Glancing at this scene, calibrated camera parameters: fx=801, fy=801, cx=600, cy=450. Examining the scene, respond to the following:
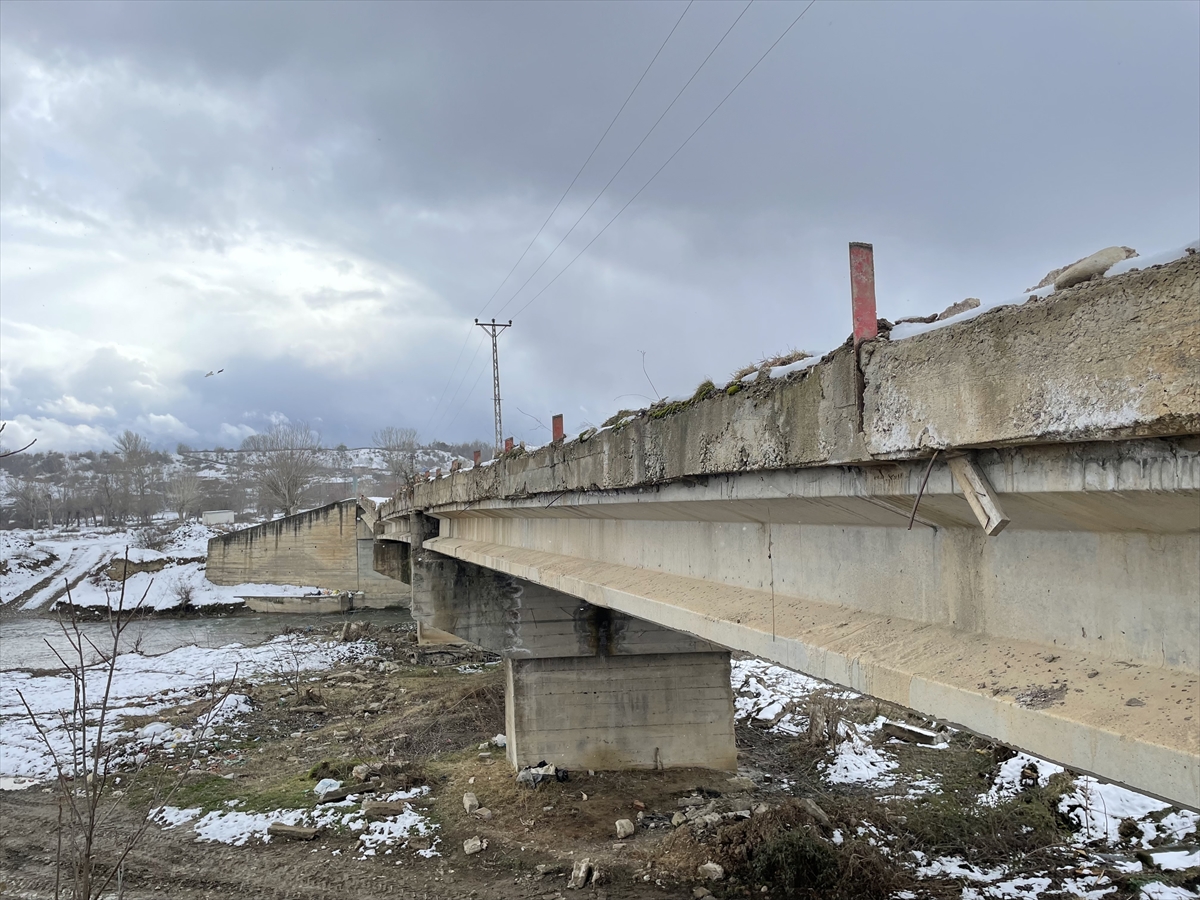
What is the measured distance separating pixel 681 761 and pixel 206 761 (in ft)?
27.5

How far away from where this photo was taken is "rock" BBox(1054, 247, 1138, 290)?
7.46 feet

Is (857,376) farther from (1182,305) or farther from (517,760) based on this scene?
(517,760)

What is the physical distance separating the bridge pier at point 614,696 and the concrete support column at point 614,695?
0.02 meters

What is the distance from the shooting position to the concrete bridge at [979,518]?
7.05 feet

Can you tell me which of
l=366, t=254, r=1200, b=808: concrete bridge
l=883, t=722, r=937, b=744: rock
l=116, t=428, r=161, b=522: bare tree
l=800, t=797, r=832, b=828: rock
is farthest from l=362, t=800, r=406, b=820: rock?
l=116, t=428, r=161, b=522: bare tree

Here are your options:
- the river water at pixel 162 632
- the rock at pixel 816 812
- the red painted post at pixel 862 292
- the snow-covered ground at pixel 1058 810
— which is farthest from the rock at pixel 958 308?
the river water at pixel 162 632

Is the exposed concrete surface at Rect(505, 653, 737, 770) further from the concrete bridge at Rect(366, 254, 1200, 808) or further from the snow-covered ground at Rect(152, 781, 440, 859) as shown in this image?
the concrete bridge at Rect(366, 254, 1200, 808)

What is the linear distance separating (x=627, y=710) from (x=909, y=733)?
5.99 metres

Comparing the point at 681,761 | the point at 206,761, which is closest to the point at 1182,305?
the point at 681,761

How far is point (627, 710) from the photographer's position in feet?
42.9

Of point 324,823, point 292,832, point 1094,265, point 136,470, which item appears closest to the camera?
point 1094,265

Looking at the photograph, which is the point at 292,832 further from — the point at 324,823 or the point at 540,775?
the point at 540,775

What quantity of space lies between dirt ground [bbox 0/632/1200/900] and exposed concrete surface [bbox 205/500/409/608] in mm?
30156

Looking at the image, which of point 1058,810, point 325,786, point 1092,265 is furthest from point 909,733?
point 1092,265
